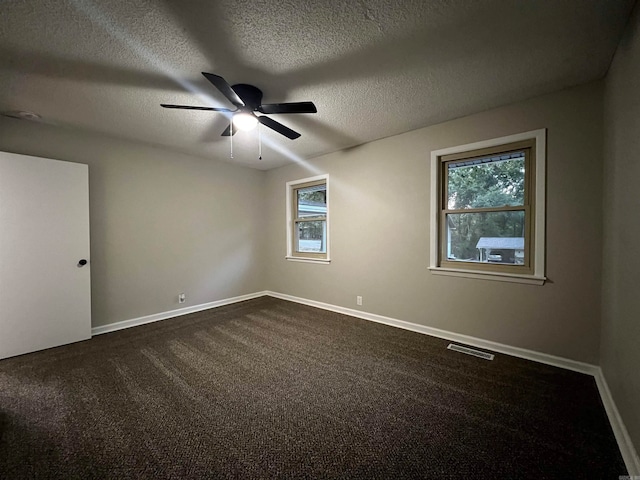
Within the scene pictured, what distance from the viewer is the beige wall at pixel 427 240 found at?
2297 mm

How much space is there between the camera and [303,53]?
6.23ft

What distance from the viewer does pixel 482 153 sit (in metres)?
2.84

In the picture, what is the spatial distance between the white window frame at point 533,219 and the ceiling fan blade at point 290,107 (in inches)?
67.1

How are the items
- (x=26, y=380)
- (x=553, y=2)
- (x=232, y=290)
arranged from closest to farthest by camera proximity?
(x=553, y=2)
(x=26, y=380)
(x=232, y=290)

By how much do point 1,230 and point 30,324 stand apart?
0.99 metres

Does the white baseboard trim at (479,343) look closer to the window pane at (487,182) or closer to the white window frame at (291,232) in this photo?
A: the white window frame at (291,232)

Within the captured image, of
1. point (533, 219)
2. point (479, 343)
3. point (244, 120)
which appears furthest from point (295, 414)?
point (533, 219)

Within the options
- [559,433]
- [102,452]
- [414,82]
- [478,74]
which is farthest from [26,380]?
[478,74]

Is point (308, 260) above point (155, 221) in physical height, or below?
below

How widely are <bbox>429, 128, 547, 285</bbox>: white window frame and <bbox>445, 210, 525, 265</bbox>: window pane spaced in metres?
0.14

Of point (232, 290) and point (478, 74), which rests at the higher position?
point (478, 74)

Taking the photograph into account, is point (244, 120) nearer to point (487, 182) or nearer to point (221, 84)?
point (221, 84)

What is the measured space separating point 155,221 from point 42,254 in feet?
4.03

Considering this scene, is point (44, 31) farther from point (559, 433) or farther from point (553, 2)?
point (559, 433)
